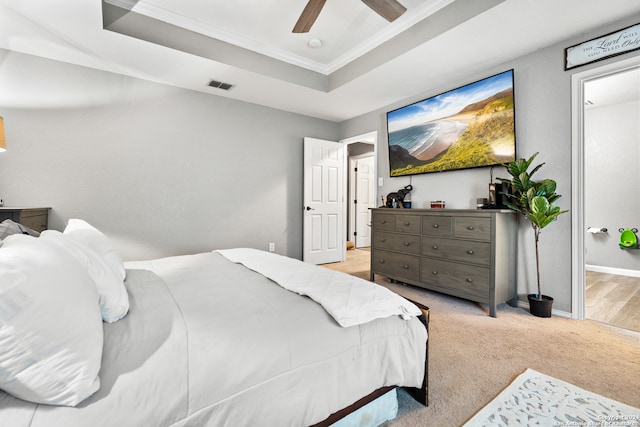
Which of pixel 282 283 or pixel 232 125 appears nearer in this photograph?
pixel 282 283

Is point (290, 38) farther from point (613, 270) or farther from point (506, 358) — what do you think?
point (613, 270)

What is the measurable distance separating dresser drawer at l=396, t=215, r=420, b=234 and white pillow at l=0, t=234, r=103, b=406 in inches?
120

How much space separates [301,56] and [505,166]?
2599 mm

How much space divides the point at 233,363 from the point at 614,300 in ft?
13.2

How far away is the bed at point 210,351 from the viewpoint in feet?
2.40

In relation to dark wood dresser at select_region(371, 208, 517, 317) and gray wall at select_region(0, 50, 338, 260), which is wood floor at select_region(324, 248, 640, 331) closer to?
dark wood dresser at select_region(371, 208, 517, 317)

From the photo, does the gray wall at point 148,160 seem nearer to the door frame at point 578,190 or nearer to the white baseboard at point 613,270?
the door frame at point 578,190

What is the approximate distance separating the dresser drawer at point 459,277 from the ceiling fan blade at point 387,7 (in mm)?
2308

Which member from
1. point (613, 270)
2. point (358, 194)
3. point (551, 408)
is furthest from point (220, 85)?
point (613, 270)

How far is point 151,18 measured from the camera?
2699 millimetres

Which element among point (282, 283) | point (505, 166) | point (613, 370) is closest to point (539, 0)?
point (505, 166)

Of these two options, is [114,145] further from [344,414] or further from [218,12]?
[344,414]

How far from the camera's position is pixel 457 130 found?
3363 millimetres

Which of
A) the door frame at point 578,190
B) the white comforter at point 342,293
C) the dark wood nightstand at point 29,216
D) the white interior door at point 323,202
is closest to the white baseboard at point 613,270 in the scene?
the door frame at point 578,190
